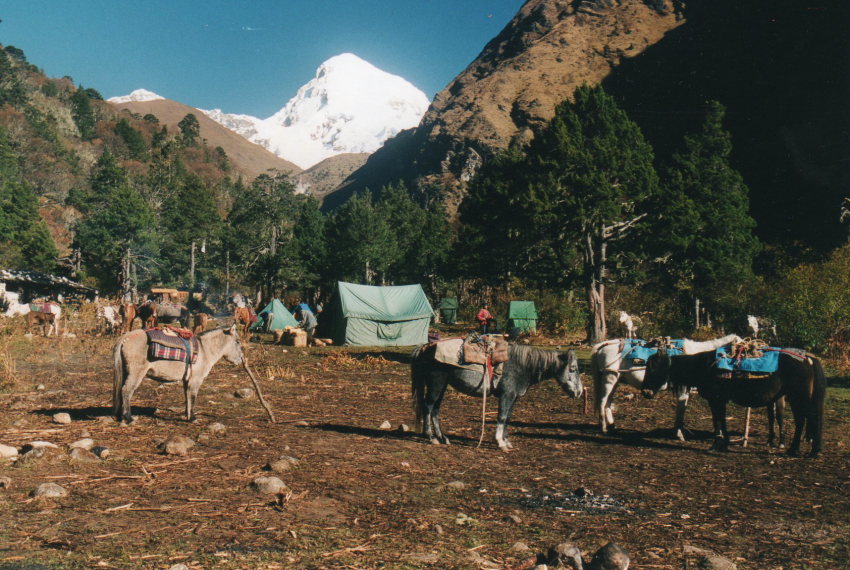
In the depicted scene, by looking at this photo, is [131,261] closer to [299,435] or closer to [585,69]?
[299,435]

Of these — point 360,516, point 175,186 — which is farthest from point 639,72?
point 360,516

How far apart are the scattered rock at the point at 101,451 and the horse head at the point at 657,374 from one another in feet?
28.5

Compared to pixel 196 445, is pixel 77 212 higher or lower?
higher

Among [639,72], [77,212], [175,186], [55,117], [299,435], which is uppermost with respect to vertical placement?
[639,72]

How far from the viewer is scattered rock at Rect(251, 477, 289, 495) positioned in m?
6.66

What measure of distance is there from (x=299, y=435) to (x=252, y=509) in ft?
12.8

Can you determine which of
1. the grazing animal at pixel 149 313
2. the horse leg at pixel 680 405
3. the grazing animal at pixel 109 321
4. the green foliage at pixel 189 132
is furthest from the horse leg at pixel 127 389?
the green foliage at pixel 189 132

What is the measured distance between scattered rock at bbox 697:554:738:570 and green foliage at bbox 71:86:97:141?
6358 inches

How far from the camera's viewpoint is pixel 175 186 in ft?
348

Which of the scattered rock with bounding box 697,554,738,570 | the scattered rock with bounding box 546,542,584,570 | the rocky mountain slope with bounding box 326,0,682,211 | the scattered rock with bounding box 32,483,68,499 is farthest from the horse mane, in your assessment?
the rocky mountain slope with bounding box 326,0,682,211

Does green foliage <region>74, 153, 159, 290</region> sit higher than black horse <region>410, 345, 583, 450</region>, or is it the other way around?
green foliage <region>74, 153, 159, 290</region>

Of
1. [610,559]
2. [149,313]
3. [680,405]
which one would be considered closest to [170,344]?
[610,559]

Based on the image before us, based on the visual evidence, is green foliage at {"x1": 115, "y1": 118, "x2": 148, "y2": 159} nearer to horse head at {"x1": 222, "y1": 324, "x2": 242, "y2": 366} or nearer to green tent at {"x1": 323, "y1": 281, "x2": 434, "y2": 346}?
green tent at {"x1": 323, "y1": 281, "x2": 434, "y2": 346}

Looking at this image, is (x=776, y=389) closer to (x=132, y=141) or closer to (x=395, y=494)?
(x=395, y=494)
